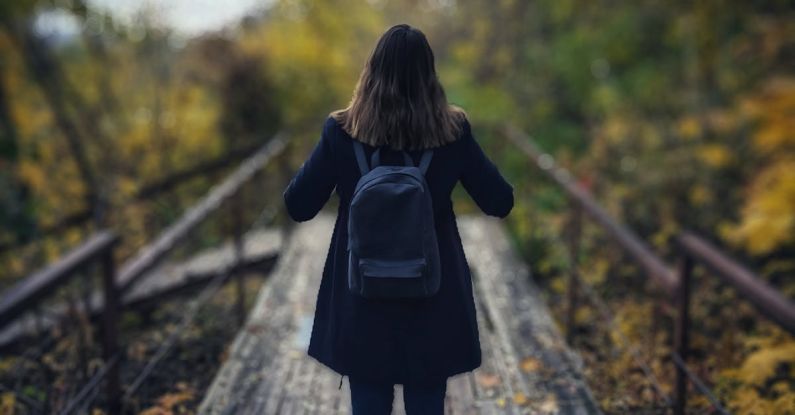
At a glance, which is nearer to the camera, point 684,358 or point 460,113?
point 460,113

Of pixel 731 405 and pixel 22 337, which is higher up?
pixel 731 405

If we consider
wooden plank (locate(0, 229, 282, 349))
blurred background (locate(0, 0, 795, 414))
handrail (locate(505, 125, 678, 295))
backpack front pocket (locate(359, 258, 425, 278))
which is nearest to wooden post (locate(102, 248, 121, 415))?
blurred background (locate(0, 0, 795, 414))

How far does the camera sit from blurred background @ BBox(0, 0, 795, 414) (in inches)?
211

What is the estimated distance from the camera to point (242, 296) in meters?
5.30

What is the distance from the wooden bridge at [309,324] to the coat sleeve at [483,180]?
95cm

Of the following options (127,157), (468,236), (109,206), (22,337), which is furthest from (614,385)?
(127,157)

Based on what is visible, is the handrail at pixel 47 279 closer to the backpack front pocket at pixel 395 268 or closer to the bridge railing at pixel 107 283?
the bridge railing at pixel 107 283

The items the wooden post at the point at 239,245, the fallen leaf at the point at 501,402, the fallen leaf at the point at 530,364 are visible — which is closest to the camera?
the fallen leaf at the point at 501,402

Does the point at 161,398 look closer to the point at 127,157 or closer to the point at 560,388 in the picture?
the point at 560,388

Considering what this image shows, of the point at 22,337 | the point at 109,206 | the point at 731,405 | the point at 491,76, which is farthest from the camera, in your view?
the point at 491,76

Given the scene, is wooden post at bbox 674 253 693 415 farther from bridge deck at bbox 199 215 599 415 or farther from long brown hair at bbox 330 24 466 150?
long brown hair at bbox 330 24 466 150

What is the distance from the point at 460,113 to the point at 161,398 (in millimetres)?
2744

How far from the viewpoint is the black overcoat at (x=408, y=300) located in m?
2.29

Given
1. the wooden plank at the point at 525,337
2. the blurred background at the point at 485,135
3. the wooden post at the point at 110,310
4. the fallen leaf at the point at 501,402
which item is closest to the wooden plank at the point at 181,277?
the blurred background at the point at 485,135
